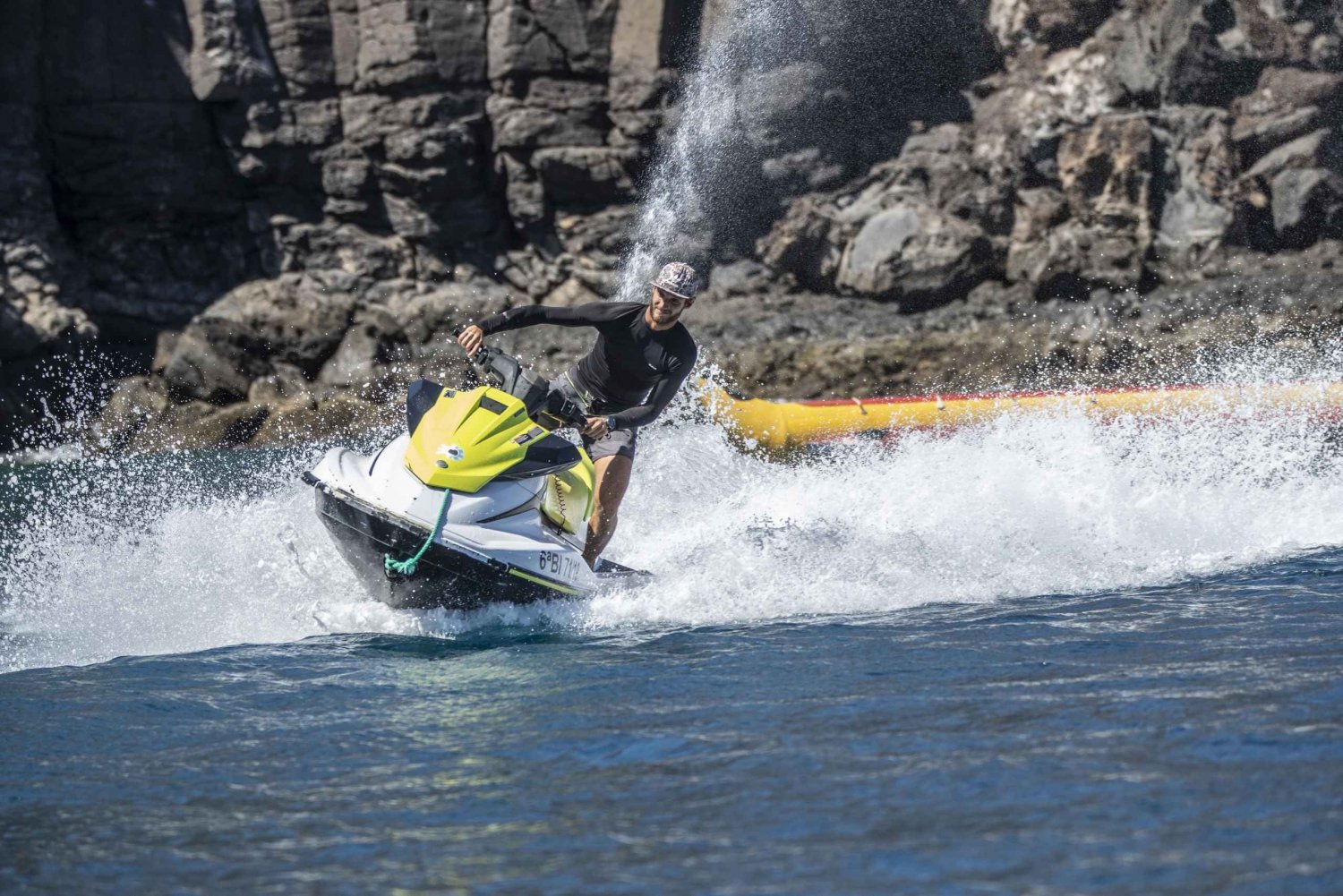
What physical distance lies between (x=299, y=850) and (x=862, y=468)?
21.4ft

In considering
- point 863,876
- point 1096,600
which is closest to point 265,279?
point 1096,600

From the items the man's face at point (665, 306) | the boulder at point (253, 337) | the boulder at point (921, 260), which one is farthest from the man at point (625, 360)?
the boulder at point (253, 337)

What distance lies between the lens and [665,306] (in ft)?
22.6

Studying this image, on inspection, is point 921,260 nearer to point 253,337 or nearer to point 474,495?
point 253,337

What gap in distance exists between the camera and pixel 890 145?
973 inches

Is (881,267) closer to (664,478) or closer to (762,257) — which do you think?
(762,257)

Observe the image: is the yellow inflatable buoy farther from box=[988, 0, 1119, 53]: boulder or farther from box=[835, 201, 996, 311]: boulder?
box=[988, 0, 1119, 53]: boulder

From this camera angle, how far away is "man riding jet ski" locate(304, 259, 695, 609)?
5.83 metres

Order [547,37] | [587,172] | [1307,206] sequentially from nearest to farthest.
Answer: [1307,206]
[547,37]
[587,172]

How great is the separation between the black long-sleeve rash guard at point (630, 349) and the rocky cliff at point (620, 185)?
14.4m

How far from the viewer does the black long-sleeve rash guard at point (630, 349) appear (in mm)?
7000

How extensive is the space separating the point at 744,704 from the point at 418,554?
5.87ft

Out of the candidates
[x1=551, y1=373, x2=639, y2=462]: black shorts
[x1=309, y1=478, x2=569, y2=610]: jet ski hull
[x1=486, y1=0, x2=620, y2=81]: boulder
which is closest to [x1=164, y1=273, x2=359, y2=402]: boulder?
[x1=486, y1=0, x2=620, y2=81]: boulder

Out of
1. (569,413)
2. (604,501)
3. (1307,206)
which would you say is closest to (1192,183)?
(1307,206)
